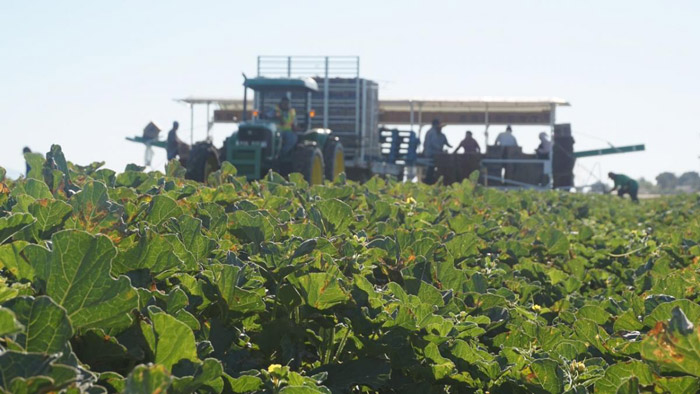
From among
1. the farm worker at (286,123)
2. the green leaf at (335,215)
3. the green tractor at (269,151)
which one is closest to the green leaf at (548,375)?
the green leaf at (335,215)

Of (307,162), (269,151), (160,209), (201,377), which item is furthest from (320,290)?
(269,151)

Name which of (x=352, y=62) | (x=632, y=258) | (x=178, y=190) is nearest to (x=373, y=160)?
(x=352, y=62)

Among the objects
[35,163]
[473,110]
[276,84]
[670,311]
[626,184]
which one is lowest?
[626,184]

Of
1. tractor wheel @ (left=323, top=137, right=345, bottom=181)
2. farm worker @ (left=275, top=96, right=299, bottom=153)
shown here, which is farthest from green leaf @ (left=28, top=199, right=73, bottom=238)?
tractor wheel @ (left=323, top=137, right=345, bottom=181)

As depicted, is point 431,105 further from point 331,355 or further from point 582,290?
point 331,355

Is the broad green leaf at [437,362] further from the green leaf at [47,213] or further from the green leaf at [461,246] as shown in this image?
the green leaf at [461,246]

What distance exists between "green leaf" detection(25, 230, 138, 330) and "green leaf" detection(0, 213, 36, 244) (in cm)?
37

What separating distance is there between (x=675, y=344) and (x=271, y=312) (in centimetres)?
96

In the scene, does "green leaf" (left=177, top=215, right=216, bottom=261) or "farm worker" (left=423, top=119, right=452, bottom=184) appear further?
"farm worker" (left=423, top=119, right=452, bottom=184)

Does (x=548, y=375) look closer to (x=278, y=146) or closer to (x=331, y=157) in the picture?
(x=278, y=146)

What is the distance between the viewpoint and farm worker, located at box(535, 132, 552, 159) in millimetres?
25375

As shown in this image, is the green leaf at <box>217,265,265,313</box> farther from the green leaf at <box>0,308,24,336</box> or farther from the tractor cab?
the tractor cab

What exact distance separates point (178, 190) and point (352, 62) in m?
21.1

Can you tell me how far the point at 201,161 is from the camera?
589 inches
